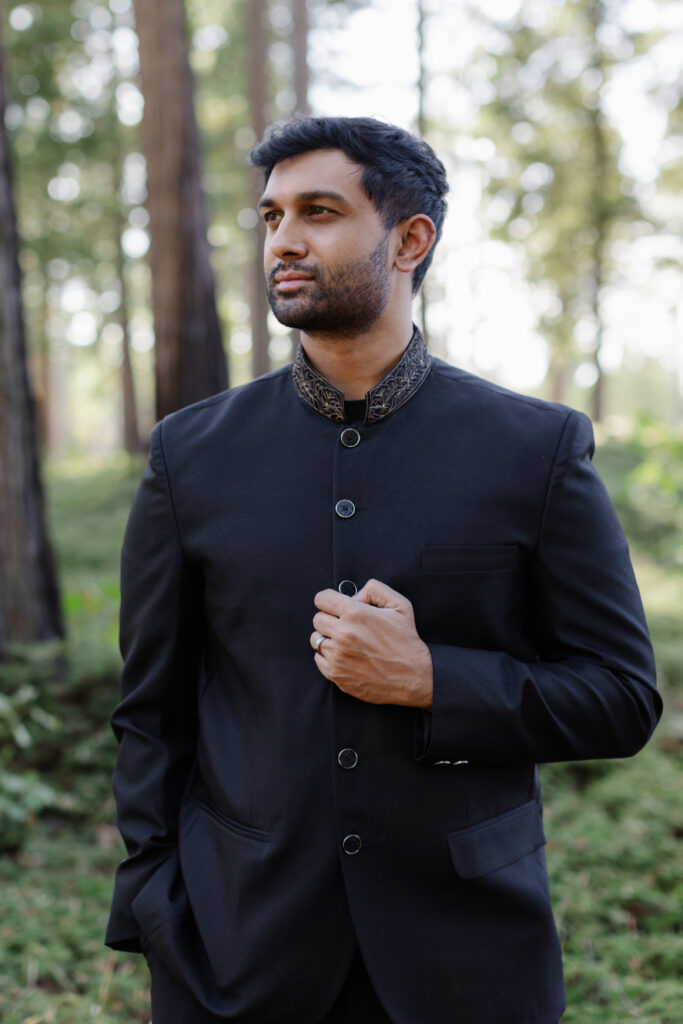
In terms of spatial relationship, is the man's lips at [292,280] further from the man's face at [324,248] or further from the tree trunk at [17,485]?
the tree trunk at [17,485]

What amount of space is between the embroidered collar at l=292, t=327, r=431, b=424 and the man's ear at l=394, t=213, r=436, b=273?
19cm

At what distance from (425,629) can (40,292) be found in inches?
889

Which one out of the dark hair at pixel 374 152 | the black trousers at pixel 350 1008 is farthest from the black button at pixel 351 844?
the dark hair at pixel 374 152

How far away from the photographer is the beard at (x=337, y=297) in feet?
6.53

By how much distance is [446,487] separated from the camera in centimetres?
201

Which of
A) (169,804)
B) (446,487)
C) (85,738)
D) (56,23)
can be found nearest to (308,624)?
(446,487)

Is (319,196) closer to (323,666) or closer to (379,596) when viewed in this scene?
(379,596)

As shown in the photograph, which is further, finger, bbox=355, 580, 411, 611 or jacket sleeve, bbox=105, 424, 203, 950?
jacket sleeve, bbox=105, 424, 203, 950

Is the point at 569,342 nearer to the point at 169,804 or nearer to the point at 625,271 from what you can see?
the point at 625,271

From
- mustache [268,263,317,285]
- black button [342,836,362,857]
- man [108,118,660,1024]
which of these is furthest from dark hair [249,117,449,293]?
black button [342,836,362,857]

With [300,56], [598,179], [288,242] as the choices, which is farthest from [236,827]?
[598,179]

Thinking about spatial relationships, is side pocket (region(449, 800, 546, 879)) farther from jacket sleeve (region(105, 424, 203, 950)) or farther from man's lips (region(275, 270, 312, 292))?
man's lips (region(275, 270, 312, 292))

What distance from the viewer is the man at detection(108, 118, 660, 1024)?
1.90 m

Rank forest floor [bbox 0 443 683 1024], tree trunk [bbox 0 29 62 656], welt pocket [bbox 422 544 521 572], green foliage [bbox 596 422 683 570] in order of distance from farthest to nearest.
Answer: green foliage [bbox 596 422 683 570] < tree trunk [bbox 0 29 62 656] < forest floor [bbox 0 443 683 1024] < welt pocket [bbox 422 544 521 572]
